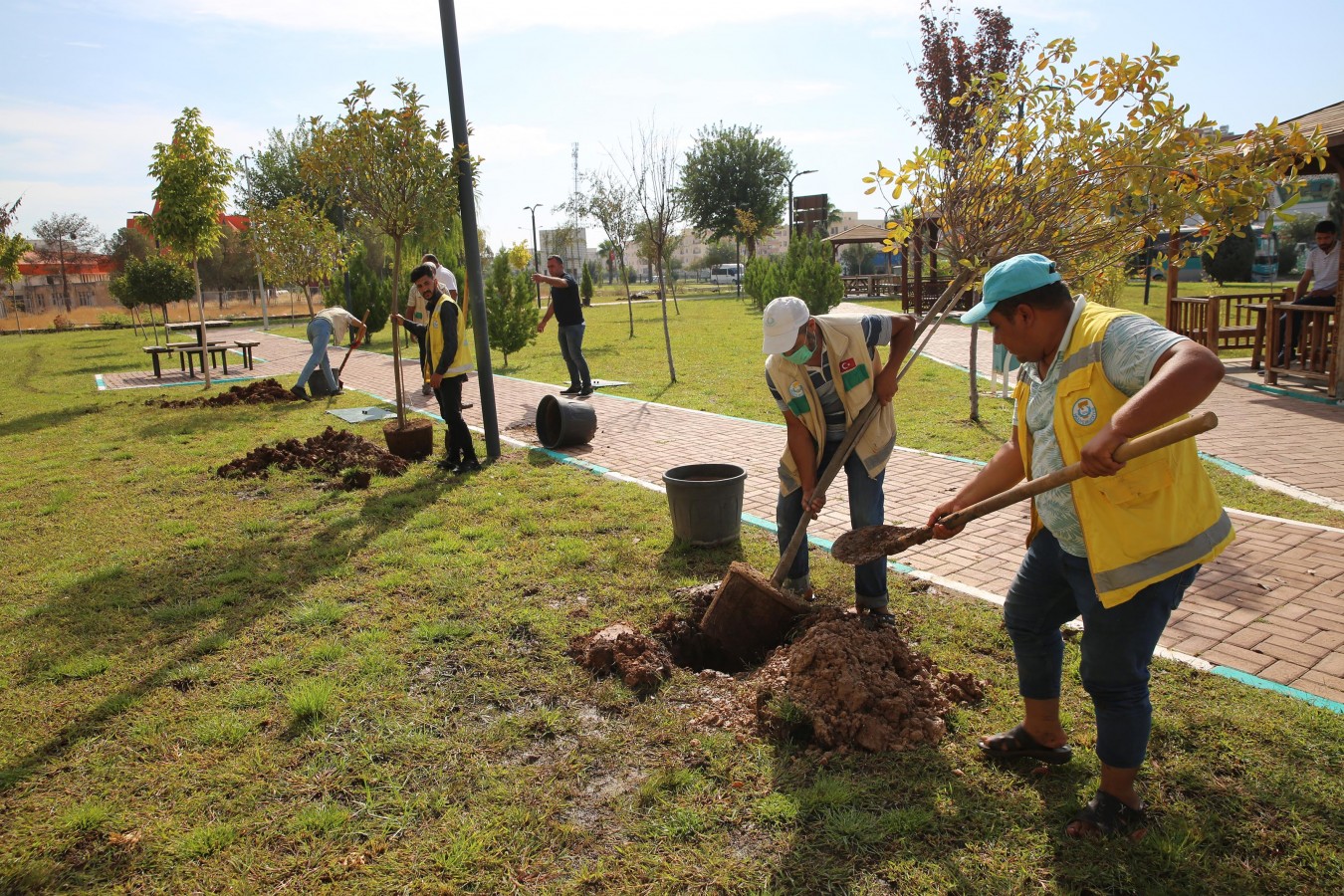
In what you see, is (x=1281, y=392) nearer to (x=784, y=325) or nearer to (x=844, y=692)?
(x=784, y=325)

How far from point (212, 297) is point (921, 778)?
201 ft

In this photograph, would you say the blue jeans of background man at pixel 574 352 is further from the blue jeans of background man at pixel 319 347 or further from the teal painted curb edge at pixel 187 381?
the teal painted curb edge at pixel 187 381

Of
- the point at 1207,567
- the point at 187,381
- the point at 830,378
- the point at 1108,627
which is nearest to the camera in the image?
the point at 1108,627

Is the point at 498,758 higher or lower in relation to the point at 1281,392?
lower

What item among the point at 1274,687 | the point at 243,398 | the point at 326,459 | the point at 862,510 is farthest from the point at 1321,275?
the point at 243,398

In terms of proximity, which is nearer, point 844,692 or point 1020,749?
point 1020,749

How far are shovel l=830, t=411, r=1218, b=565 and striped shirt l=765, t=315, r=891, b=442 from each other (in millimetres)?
686

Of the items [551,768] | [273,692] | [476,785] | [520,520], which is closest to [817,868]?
[551,768]

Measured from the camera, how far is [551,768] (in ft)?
10.3

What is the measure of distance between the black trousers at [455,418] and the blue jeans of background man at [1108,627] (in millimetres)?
5777

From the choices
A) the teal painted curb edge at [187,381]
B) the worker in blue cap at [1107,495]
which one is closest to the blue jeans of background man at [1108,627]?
the worker in blue cap at [1107,495]

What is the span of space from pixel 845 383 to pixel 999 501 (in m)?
1.47

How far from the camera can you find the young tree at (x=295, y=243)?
59.9 ft

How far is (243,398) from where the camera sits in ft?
41.9
